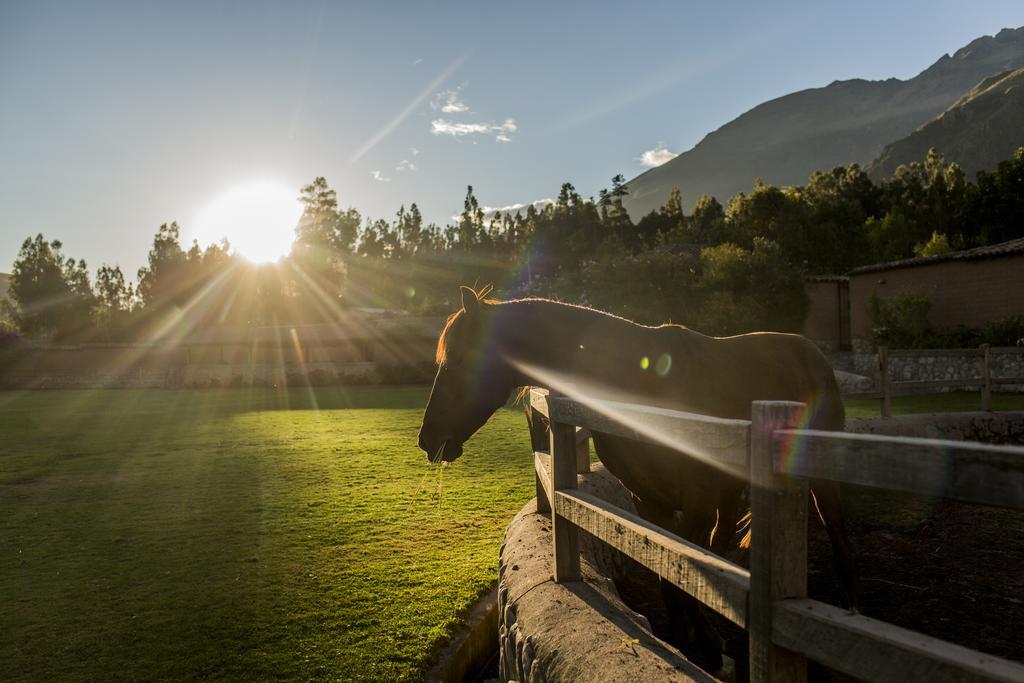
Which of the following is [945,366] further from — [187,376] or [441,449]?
[187,376]

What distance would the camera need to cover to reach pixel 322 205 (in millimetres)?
Answer: 90562

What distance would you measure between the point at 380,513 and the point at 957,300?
29706 mm

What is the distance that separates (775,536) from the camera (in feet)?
5.37

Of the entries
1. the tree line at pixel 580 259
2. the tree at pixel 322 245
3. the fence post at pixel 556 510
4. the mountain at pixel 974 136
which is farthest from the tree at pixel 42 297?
the mountain at pixel 974 136

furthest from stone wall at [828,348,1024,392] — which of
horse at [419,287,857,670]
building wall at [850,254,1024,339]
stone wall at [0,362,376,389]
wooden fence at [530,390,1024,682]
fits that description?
stone wall at [0,362,376,389]

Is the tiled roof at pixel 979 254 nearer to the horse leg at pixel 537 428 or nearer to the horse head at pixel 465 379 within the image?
the horse leg at pixel 537 428

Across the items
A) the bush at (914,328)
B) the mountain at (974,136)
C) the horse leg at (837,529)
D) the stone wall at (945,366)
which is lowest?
the stone wall at (945,366)

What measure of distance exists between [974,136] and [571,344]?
633ft

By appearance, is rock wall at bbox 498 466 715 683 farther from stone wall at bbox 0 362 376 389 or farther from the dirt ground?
stone wall at bbox 0 362 376 389

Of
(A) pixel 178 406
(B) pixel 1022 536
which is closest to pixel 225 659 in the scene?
(B) pixel 1022 536

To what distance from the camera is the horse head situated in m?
4.00

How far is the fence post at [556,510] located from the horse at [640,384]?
324 millimetres

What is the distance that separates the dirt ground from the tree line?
3128cm

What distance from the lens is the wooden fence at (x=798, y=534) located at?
120 centimetres
